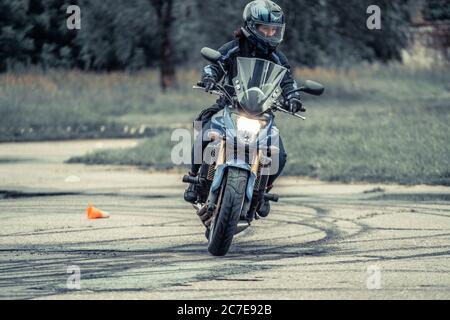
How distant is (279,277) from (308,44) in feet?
147

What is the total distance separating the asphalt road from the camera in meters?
9.59

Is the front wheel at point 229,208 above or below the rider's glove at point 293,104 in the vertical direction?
below

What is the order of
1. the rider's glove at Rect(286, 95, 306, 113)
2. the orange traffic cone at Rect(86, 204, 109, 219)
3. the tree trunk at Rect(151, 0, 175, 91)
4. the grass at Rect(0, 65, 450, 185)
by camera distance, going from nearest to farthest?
the rider's glove at Rect(286, 95, 306, 113) < the orange traffic cone at Rect(86, 204, 109, 219) < the grass at Rect(0, 65, 450, 185) < the tree trunk at Rect(151, 0, 175, 91)

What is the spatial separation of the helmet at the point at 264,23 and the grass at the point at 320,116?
7.30 meters

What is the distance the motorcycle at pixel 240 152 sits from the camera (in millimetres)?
11133

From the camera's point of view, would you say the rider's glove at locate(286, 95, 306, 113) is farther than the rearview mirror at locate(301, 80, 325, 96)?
Yes

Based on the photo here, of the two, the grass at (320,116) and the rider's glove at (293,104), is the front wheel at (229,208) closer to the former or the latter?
the rider's glove at (293,104)

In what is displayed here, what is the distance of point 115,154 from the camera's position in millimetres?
24281

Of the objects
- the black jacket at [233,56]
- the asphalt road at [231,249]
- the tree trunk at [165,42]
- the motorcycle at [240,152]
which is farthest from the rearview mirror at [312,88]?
the tree trunk at [165,42]

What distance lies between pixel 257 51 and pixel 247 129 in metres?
1.00

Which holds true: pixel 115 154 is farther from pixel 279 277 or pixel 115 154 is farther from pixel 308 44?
pixel 308 44

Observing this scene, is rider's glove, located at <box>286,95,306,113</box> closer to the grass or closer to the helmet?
the helmet

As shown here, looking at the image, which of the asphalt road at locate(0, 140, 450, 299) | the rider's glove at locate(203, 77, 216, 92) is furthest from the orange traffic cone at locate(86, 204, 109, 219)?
the rider's glove at locate(203, 77, 216, 92)


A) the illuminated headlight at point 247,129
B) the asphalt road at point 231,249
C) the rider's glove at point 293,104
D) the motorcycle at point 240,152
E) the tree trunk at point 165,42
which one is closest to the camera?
the asphalt road at point 231,249
